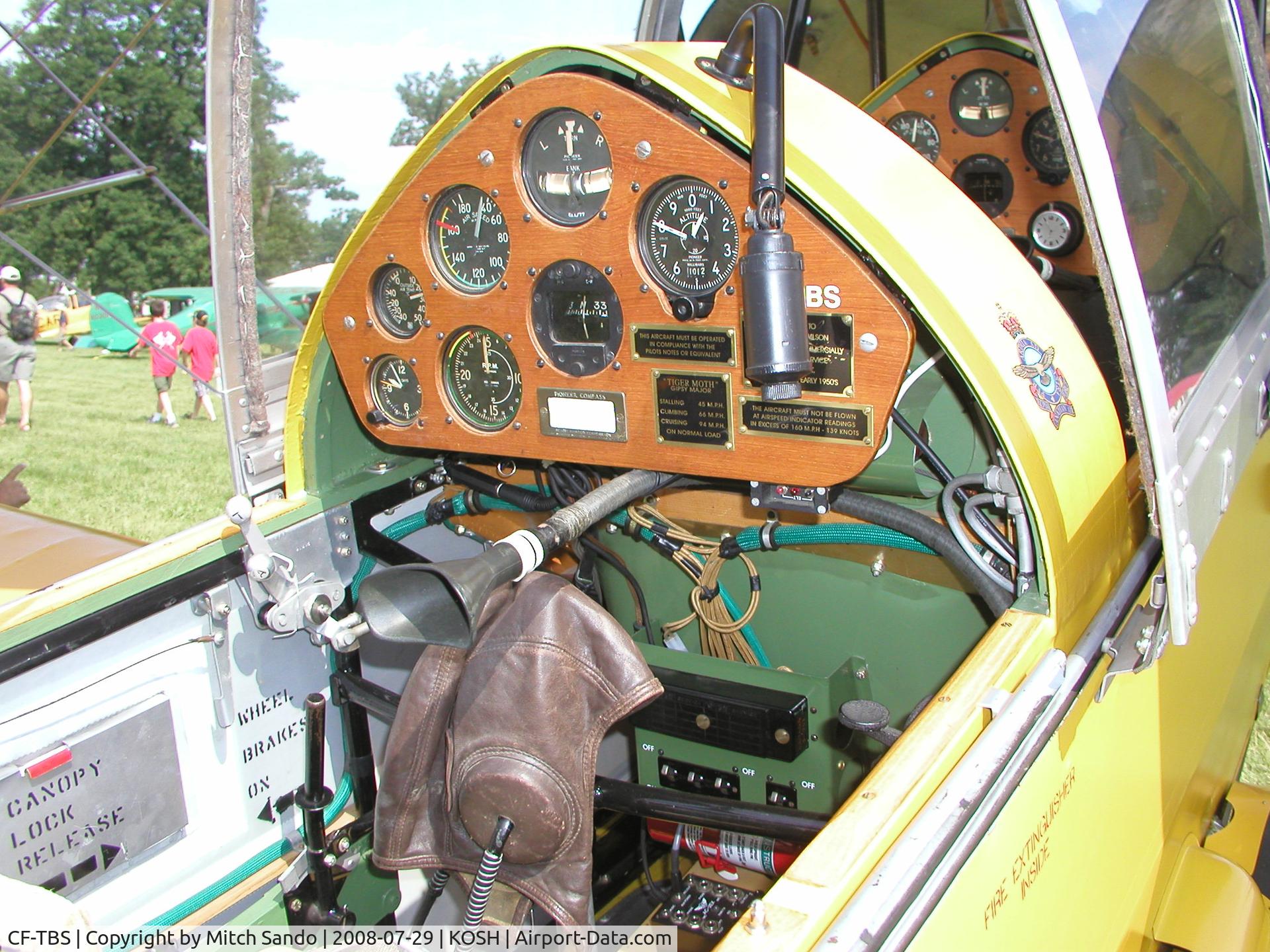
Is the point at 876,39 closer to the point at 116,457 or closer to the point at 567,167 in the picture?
the point at 567,167

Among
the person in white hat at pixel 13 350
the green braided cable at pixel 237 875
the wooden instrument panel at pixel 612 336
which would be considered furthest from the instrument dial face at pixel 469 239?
the person in white hat at pixel 13 350

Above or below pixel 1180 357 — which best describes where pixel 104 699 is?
below

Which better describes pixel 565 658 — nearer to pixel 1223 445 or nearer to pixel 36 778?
pixel 36 778

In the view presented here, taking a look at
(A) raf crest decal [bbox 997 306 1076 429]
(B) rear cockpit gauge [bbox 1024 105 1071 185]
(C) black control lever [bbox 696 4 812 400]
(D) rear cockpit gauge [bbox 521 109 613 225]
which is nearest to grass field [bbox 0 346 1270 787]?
(B) rear cockpit gauge [bbox 1024 105 1071 185]

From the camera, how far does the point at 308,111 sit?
7.77 ft

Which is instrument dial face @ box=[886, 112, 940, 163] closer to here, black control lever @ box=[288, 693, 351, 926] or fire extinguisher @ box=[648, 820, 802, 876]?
fire extinguisher @ box=[648, 820, 802, 876]

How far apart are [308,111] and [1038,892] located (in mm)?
2295

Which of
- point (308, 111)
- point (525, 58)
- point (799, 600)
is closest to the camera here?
point (525, 58)

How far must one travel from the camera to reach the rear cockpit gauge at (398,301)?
77.4 inches

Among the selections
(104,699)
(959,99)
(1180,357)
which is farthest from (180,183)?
(1180,357)

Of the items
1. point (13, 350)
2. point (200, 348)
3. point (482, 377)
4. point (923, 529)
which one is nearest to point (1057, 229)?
point (923, 529)

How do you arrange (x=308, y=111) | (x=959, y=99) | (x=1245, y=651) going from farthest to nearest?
(x=959, y=99), (x=1245, y=651), (x=308, y=111)

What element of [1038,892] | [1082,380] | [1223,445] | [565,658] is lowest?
[1038,892]

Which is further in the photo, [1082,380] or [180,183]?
[180,183]
